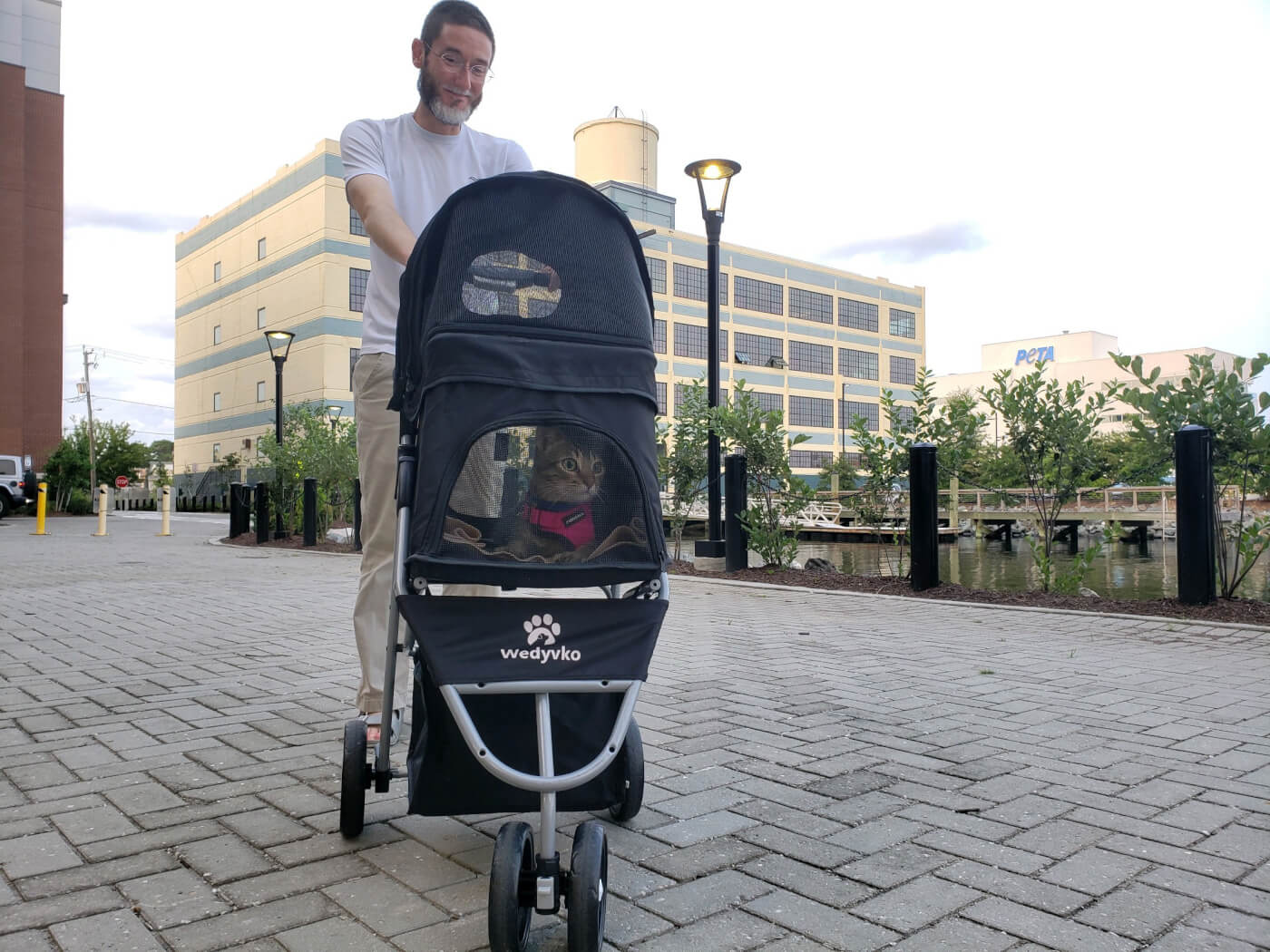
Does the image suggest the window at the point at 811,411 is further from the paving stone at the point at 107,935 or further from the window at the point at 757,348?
the paving stone at the point at 107,935

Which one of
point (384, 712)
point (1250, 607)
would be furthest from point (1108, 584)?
point (384, 712)

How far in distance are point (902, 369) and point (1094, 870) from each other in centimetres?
7372

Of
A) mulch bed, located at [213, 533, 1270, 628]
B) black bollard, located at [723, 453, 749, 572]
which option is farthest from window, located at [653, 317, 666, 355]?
black bollard, located at [723, 453, 749, 572]

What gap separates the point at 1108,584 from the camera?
16609mm

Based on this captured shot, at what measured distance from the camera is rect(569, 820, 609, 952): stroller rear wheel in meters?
1.87

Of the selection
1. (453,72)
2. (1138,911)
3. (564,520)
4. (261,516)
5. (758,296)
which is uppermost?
(758,296)

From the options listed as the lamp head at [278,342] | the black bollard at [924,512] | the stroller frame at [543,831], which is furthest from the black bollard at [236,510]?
the stroller frame at [543,831]

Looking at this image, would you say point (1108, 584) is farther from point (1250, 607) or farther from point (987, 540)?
point (987, 540)

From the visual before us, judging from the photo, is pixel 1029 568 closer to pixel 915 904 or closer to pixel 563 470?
pixel 915 904

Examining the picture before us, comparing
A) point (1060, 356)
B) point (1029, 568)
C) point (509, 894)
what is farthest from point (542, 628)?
point (1060, 356)

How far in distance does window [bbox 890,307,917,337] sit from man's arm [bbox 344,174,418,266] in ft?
238

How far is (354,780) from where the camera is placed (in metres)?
2.63

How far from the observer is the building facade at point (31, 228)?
44.9 metres

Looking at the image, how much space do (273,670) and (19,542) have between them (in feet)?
55.3
